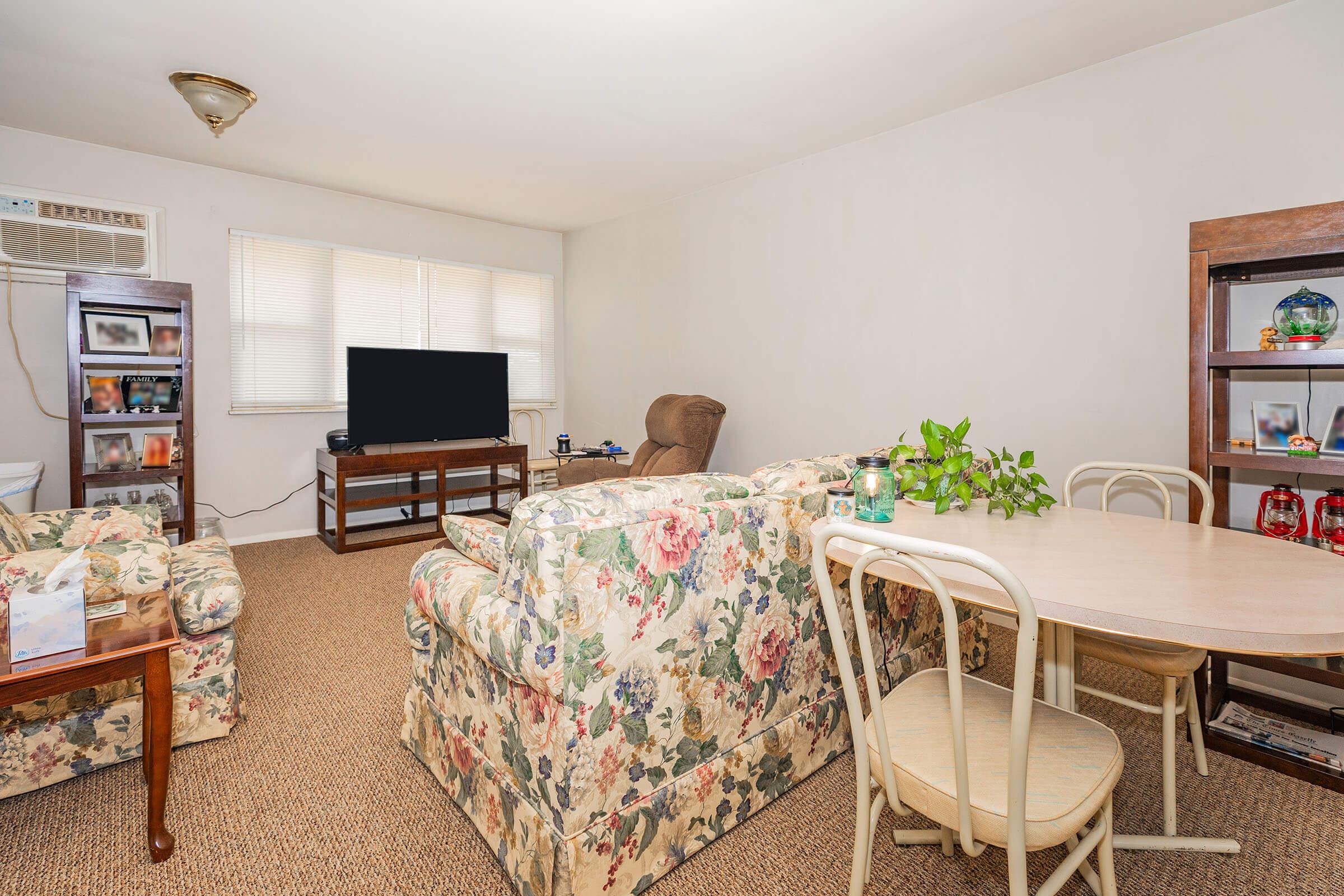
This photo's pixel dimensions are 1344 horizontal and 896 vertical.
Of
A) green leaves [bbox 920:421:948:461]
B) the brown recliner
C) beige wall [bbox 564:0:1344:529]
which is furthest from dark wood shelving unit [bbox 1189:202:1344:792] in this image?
the brown recliner

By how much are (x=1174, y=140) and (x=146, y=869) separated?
4.10 meters

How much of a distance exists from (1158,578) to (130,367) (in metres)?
4.98

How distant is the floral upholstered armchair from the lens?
1.33 metres

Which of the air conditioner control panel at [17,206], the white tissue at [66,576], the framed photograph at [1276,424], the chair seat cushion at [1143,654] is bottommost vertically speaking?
the chair seat cushion at [1143,654]

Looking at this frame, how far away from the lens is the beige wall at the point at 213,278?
376cm

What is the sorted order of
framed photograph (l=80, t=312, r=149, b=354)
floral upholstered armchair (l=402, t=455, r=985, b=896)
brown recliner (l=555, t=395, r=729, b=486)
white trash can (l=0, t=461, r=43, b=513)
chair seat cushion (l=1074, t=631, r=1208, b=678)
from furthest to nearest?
brown recliner (l=555, t=395, r=729, b=486) < framed photograph (l=80, t=312, r=149, b=354) < white trash can (l=0, t=461, r=43, b=513) < chair seat cushion (l=1074, t=631, r=1208, b=678) < floral upholstered armchair (l=402, t=455, r=985, b=896)

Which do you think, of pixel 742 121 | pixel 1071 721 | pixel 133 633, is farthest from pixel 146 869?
pixel 742 121

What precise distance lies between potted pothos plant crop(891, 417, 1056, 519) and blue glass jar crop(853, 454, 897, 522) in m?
0.18

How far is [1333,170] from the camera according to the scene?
7.42 feet

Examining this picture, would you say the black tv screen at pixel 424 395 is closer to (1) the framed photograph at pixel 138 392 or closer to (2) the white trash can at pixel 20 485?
(1) the framed photograph at pixel 138 392

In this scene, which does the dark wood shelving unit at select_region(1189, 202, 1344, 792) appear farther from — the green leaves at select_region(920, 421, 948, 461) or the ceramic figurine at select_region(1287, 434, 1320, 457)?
the green leaves at select_region(920, 421, 948, 461)

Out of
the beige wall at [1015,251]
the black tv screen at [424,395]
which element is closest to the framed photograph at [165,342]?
the black tv screen at [424,395]

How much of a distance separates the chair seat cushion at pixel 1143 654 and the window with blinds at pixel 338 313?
4906 millimetres

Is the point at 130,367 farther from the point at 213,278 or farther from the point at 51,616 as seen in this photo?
the point at 51,616
